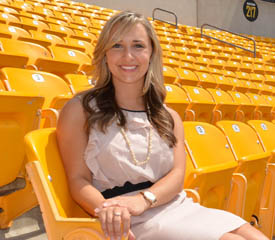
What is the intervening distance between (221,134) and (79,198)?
941 millimetres

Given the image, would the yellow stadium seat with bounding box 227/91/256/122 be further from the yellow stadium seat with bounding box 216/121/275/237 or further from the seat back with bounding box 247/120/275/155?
the yellow stadium seat with bounding box 216/121/275/237

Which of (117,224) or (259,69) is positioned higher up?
(117,224)

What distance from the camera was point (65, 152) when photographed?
1.00m

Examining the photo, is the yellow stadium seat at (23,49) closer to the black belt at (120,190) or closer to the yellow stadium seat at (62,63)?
the yellow stadium seat at (62,63)

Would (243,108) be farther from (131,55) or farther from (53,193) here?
(53,193)

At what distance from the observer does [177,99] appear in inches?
97.5

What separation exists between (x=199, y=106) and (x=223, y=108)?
0.39m

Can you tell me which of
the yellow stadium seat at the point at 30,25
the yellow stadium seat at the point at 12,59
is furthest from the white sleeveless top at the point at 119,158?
the yellow stadium seat at the point at 30,25

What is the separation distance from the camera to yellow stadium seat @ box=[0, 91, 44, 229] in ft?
3.77

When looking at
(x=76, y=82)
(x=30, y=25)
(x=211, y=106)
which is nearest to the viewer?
(x=76, y=82)

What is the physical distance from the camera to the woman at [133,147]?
0.94 metres

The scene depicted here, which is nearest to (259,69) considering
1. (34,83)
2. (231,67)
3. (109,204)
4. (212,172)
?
(231,67)

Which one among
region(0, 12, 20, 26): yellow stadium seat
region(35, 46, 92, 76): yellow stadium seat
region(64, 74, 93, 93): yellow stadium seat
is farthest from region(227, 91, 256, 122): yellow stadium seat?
region(0, 12, 20, 26): yellow stadium seat

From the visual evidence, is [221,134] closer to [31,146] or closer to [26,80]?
[26,80]
